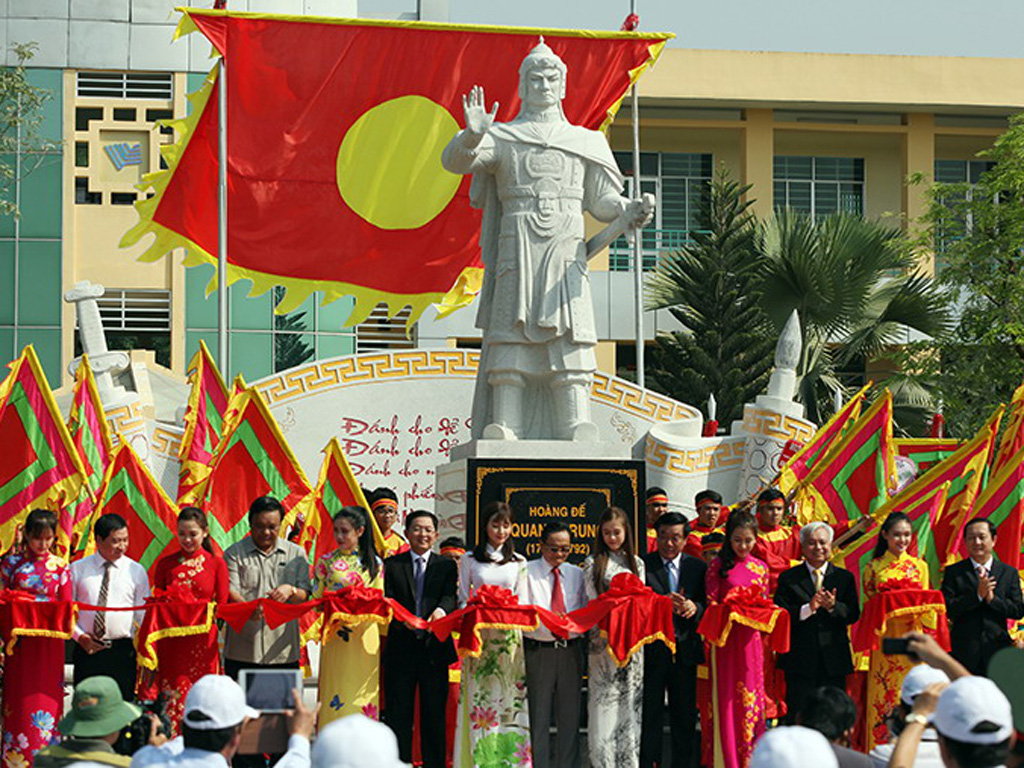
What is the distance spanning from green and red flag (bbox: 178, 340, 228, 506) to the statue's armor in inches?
102

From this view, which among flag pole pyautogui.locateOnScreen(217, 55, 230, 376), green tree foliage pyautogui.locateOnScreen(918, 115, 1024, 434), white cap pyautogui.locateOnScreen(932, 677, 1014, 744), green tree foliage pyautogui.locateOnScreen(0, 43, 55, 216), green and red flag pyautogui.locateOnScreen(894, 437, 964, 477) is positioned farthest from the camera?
green tree foliage pyautogui.locateOnScreen(0, 43, 55, 216)

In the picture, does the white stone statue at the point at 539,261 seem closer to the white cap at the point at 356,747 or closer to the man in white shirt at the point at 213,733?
the man in white shirt at the point at 213,733

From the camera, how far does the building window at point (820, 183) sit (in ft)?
107

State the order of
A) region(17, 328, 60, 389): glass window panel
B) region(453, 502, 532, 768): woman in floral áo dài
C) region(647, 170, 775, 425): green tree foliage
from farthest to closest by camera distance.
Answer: region(17, 328, 60, 389): glass window panel < region(647, 170, 775, 425): green tree foliage < region(453, 502, 532, 768): woman in floral áo dài

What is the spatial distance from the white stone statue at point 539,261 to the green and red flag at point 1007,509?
2.42 m

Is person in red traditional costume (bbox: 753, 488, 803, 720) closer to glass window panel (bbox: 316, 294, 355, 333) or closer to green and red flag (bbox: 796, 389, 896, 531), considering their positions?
green and red flag (bbox: 796, 389, 896, 531)

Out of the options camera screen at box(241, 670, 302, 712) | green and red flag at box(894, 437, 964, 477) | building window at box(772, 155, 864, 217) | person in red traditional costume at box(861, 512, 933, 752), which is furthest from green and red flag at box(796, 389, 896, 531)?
building window at box(772, 155, 864, 217)

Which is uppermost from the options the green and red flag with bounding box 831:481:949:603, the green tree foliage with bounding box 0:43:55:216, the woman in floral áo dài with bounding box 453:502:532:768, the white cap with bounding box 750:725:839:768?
the green tree foliage with bounding box 0:43:55:216

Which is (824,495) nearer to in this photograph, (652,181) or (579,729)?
(579,729)

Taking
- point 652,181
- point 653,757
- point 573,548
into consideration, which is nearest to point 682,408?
point 573,548

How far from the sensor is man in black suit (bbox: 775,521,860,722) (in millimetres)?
9102

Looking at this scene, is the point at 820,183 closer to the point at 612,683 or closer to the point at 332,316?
the point at 332,316

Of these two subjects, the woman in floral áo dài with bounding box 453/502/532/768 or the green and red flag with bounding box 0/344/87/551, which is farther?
the green and red flag with bounding box 0/344/87/551

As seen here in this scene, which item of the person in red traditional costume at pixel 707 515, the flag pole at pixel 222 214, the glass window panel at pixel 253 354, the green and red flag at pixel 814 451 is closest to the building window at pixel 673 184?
the glass window panel at pixel 253 354
